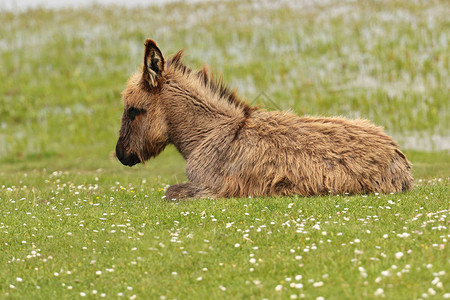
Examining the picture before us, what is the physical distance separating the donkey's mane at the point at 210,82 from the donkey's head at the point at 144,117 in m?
0.45

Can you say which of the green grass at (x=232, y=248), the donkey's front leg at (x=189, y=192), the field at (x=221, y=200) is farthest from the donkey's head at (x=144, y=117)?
the green grass at (x=232, y=248)

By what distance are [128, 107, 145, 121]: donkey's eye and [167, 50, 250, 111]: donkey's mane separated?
3.23 feet

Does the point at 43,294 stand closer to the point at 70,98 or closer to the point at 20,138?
the point at 20,138

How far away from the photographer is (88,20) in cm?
3984

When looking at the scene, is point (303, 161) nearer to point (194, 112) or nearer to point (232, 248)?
point (194, 112)

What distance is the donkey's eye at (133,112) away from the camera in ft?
37.9

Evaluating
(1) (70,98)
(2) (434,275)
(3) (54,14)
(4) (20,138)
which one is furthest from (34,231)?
(3) (54,14)

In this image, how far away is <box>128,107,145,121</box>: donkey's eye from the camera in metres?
11.5

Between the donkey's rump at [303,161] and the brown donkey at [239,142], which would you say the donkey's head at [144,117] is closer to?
the brown donkey at [239,142]

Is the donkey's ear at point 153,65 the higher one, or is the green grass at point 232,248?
the donkey's ear at point 153,65

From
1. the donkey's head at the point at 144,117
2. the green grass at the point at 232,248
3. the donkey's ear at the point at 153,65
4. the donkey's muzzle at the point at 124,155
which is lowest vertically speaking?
the green grass at the point at 232,248

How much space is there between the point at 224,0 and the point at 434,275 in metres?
38.6

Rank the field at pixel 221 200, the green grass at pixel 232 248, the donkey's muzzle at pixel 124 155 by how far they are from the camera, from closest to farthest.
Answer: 1. the green grass at pixel 232 248
2. the field at pixel 221 200
3. the donkey's muzzle at pixel 124 155

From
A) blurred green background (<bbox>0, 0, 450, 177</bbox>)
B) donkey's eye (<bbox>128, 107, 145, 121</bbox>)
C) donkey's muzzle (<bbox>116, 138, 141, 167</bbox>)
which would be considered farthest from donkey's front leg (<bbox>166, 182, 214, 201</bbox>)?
blurred green background (<bbox>0, 0, 450, 177</bbox>)
